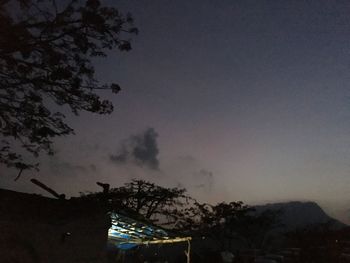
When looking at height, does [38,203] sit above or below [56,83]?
below

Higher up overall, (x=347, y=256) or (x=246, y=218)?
(x=246, y=218)

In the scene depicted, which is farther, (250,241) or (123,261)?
(250,241)

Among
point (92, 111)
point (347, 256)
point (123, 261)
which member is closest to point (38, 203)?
point (92, 111)

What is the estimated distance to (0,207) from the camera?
10945mm

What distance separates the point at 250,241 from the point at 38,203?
47.1m

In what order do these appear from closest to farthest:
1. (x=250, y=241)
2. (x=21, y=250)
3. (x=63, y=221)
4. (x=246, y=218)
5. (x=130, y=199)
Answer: (x=21, y=250) < (x=63, y=221) < (x=130, y=199) < (x=246, y=218) < (x=250, y=241)

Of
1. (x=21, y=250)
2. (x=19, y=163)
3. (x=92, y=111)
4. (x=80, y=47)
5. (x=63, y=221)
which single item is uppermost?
(x=80, y=47)

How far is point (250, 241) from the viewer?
54719mm

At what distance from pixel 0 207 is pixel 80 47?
536 cm

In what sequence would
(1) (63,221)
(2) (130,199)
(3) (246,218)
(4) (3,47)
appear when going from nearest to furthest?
(4) (3,47) → (1) (63,221) → (2) (130,199) → (3) (246,218)

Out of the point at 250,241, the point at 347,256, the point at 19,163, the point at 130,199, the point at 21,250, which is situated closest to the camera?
the point at 21,250

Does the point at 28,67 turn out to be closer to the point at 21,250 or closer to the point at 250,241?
the point at 21,250

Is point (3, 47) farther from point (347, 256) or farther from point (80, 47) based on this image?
point (347, 256)

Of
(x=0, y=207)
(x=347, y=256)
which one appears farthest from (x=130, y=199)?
(x=0, y=207)
